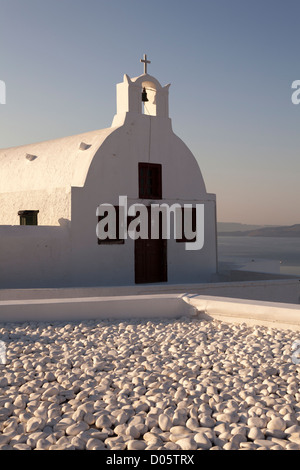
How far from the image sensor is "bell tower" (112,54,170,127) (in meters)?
15.8

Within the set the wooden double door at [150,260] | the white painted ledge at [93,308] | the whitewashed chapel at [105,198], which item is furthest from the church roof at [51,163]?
the white painted ledge at [93,308]

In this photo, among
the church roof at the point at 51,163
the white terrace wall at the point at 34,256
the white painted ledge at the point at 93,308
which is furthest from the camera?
the church roof at the point at 51,163

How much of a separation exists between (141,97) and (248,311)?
32.6ft

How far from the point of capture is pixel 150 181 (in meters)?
16.2

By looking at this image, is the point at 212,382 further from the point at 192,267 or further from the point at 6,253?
the point at 192,267

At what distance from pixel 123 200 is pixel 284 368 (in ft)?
34.0

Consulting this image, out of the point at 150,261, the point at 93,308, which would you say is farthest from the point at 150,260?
the point at 93,308

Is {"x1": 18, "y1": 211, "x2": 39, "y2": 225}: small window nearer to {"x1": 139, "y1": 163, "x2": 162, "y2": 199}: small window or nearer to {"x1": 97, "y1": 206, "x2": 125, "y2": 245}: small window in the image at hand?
{"x1": 97, "y1": 206, "x2": 125, "y2": 245}: small window

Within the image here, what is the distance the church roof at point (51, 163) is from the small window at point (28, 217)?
84cm

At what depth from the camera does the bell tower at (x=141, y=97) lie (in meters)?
15.8

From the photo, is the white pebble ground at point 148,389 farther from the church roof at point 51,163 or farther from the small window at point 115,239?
the church roof at point 51,163

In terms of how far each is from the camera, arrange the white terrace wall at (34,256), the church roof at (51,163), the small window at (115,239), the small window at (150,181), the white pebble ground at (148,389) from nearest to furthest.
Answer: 1. the white pebble ground at (148,389)
2. the white terrace wall at (34,256)
3. the small window at (115,239)
4. the church roof at (51,163)
5. the small window at (150,181)

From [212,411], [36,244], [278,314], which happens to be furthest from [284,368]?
[36,244]

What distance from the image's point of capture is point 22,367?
5.72 metres
